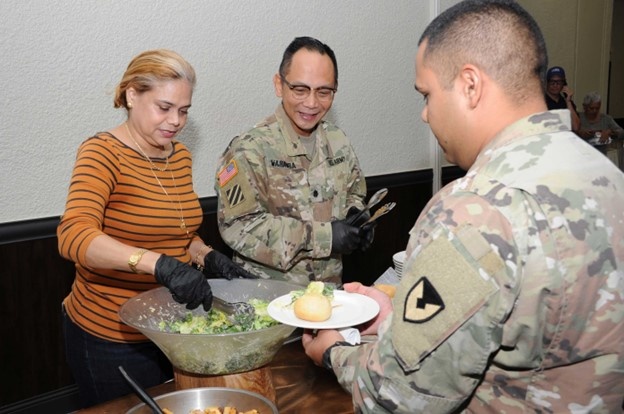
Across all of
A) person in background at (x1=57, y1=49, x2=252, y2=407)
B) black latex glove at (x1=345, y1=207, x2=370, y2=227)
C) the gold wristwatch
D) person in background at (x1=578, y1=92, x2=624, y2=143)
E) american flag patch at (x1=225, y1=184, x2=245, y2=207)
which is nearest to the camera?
the gold wristwatch

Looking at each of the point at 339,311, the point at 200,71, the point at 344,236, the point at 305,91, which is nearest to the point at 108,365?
the point at 339,311

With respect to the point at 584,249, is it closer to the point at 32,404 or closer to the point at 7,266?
the point at 7,266

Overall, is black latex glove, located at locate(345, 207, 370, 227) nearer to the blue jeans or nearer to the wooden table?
the wooden table

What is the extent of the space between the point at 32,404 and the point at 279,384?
→ 1579mm

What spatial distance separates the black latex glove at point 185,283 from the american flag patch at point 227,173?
63 centimetres

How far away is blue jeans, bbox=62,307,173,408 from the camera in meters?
1.64

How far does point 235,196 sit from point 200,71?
111cm

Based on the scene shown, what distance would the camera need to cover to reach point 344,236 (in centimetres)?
204

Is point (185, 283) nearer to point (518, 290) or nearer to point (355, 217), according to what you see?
point (518, 290)

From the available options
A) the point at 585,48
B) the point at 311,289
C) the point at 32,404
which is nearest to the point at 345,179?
the point at 311,289

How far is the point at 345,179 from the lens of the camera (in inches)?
88.1

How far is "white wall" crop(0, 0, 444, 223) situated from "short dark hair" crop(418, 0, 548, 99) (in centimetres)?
190

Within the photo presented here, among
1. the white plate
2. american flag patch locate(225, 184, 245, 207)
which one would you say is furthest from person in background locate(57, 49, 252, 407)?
the white plate

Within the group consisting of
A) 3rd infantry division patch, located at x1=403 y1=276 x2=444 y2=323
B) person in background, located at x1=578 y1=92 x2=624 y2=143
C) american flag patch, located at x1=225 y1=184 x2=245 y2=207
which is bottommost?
person in background, located at x1=578 y1=92 x2=624 y2=143
